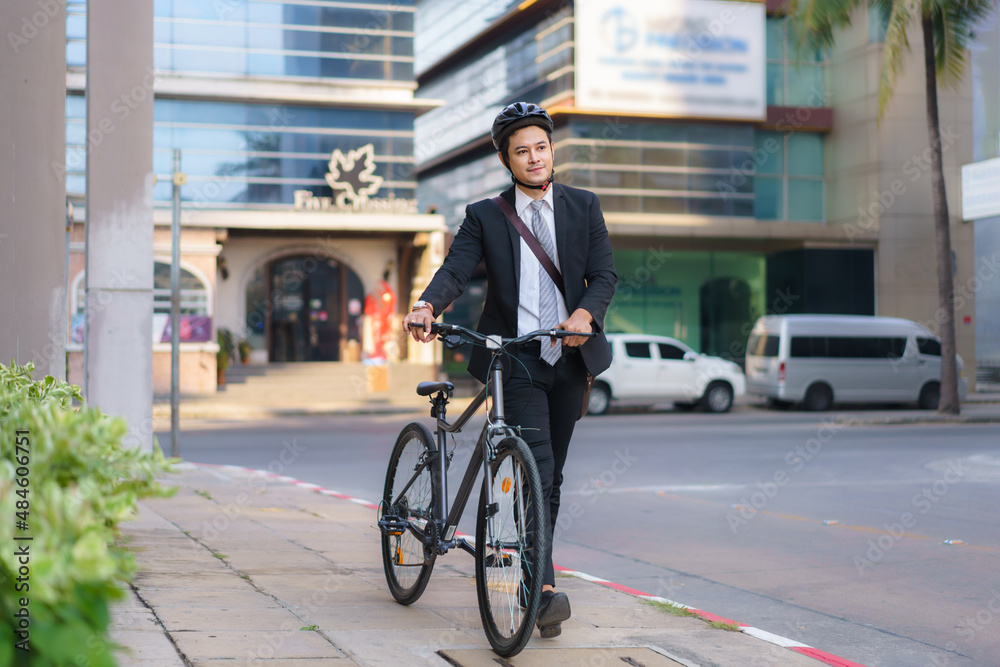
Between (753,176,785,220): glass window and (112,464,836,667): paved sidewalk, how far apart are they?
95.1 feet

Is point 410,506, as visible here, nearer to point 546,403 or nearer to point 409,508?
point 409,508

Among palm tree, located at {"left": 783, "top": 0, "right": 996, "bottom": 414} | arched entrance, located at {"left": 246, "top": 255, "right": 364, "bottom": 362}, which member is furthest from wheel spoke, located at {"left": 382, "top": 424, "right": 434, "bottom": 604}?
arched entrance, located at {"left": 246, "top": 255, "right": 364, "bottom": 362}

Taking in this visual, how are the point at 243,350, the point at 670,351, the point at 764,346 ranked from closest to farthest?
1. the point at 670,351
2. the point at 764,346
3. the point at 243,350

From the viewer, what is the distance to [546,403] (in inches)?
156

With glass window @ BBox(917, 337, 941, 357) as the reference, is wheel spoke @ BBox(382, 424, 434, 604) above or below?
below

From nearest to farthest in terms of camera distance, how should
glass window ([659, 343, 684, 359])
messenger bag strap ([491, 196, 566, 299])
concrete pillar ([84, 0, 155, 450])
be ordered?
messenger bag strap ([491, 196, 566, 299]) → concrete pillar ([84, 0, 155, 450]) → glass window ([659, 343, 684, 359])

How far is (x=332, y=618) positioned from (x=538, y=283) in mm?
1523

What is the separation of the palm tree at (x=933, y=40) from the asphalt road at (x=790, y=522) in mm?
5851

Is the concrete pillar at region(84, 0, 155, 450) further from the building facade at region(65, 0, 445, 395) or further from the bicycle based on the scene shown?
the building facade at region(65, 0, 445, 395)

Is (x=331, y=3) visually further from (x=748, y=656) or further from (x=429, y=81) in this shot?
(x=748, y=656)

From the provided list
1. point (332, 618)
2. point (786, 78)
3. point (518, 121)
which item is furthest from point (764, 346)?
point (332, 618)

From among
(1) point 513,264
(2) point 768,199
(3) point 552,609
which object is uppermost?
(2) point 768,199

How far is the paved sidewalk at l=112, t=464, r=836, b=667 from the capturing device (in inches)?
135

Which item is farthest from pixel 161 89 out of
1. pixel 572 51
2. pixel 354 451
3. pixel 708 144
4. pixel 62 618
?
pixel 62 618
